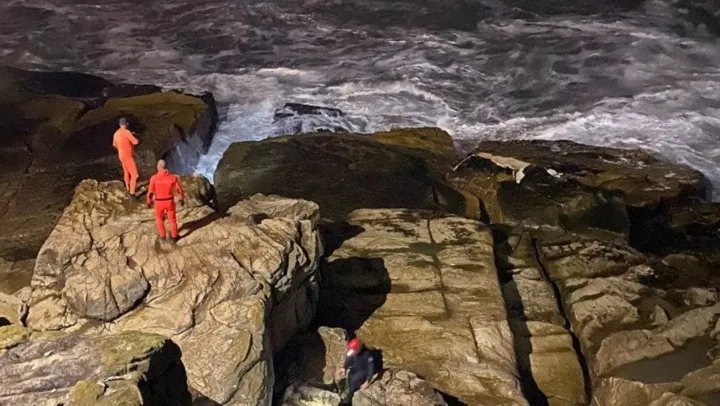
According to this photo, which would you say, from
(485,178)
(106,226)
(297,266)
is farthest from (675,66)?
(106,226)

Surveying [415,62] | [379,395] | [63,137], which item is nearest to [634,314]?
[379,395]

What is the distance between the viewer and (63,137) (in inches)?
664

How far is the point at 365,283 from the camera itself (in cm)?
1173

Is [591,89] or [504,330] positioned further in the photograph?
[591,89]

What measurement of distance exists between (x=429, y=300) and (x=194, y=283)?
11.7 ft

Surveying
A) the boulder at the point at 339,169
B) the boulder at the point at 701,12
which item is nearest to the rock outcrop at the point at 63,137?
the boulder at the point at 339,169

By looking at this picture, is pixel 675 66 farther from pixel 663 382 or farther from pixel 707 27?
→ pixel 663 382

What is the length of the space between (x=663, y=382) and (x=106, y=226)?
7.69 metres

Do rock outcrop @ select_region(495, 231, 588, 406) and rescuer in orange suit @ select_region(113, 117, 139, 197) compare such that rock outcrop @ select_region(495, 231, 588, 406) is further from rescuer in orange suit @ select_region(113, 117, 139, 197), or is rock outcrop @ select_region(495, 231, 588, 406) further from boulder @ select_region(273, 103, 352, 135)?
boulder @ select_region(273, 103, 352, 135)

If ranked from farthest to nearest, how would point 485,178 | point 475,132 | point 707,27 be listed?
point 707,27 < point 475,132 < point 485,178

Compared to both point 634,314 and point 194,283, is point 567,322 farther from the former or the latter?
point 194,283

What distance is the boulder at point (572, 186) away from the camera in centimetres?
1431

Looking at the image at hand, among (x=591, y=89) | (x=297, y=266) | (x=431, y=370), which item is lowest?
(x=591, y=89)

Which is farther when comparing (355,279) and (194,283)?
→ (355,279)
